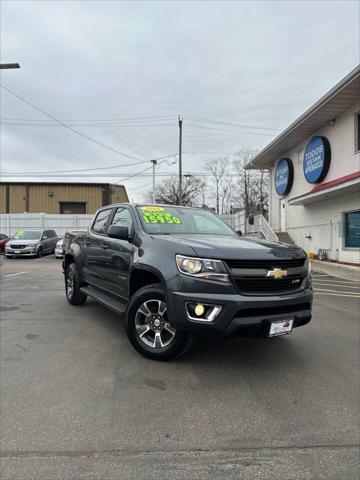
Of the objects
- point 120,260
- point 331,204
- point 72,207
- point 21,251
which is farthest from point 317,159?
point 72,207

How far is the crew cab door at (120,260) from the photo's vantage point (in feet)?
14.6

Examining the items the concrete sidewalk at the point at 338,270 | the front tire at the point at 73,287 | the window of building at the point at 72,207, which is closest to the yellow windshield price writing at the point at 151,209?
the front tire at the point at 73,287

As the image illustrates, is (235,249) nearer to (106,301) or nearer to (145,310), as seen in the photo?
(145,310)

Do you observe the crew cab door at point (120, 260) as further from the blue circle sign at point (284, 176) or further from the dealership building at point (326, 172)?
the blue circle sign at point (284, 176)

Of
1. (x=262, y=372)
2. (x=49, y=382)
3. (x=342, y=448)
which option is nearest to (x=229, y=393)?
(x=262, y=372)

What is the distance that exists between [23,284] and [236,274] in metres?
8.26

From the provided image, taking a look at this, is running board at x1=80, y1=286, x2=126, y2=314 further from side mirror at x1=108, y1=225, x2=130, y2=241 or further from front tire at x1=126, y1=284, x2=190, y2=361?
side mirror at x1=108, y1=225, x2=130, y2=241

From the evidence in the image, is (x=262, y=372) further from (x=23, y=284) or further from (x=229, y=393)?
(x=23, y=284)

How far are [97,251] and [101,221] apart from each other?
65 cm

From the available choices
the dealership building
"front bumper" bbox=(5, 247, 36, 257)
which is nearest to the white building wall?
the dealership building

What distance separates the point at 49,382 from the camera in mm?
3523

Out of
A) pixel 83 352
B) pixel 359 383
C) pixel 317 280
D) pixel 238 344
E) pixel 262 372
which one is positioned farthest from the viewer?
pixel 317 280

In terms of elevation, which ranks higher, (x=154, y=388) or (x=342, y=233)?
(x=342, y=233)

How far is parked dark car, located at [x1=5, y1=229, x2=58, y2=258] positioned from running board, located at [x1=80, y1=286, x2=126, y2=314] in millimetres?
15155
